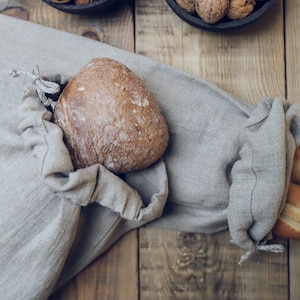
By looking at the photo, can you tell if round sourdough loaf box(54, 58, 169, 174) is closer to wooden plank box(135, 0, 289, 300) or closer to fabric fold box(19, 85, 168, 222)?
fabric fold box(19, 85, 168, 222)

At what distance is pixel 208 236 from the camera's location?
84 cm

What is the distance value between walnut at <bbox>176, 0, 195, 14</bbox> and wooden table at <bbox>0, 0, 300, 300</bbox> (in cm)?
6

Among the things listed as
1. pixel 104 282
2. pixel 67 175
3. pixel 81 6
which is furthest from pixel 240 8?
pixel 104 282

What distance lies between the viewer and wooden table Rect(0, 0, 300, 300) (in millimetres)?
840

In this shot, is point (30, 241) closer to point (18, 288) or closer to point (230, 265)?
point (18, 288)

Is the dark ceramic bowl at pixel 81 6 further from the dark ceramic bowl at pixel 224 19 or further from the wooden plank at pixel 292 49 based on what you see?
the wooden plank at pixel 292 49

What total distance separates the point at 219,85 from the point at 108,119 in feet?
0.72

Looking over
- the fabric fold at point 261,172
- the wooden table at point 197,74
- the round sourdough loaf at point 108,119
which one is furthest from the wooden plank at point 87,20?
the fabric fold at point 261,172

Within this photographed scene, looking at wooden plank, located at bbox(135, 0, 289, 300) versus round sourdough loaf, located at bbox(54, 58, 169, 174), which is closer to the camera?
round sourdough loaf, located at bbox(54, 58, 169, 174)

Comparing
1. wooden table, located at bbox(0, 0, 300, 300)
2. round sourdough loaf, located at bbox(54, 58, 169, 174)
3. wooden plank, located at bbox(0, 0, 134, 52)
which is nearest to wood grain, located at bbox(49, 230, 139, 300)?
wooden table, located at bbox(0, 0, 300, 300)

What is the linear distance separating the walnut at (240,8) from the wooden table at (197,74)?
2.5 inches

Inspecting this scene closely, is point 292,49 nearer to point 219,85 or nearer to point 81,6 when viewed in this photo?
point 219,85

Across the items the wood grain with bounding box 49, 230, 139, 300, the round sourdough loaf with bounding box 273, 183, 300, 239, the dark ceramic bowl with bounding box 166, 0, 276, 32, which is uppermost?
the dark ceramic bowl with bounding box 166, 0, 276, 32

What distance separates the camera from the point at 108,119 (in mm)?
724
